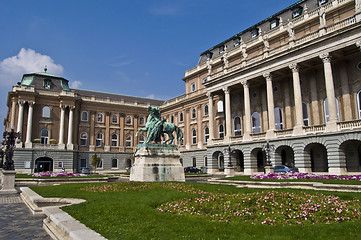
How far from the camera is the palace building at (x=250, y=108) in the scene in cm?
2981

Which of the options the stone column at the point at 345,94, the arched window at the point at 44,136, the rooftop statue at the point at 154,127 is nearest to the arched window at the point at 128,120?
the arched window at the point at 44,136

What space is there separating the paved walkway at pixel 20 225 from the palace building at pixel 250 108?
90.8ft

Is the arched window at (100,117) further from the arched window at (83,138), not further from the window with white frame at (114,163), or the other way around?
the window with white frame at (114,163)

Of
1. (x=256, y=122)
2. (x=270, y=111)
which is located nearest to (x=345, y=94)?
(x=270, y=111)

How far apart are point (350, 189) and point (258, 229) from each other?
408 inches

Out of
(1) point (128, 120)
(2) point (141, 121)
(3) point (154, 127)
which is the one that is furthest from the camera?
(2) point (141, 121)

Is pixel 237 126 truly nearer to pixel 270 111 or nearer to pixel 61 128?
pixel 270 111

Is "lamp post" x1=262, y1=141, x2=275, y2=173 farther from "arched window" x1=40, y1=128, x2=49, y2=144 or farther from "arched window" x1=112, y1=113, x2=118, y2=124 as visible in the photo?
"arched window" x1=40, y1=128, x2=49, y2=144

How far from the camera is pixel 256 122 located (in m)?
41.3

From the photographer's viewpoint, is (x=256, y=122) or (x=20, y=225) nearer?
(x=20, y=225)

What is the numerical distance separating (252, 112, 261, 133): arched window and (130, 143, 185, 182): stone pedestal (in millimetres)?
23035

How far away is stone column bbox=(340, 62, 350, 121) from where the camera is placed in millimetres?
30453

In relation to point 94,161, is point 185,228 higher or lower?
lower

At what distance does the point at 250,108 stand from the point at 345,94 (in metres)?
13.7
